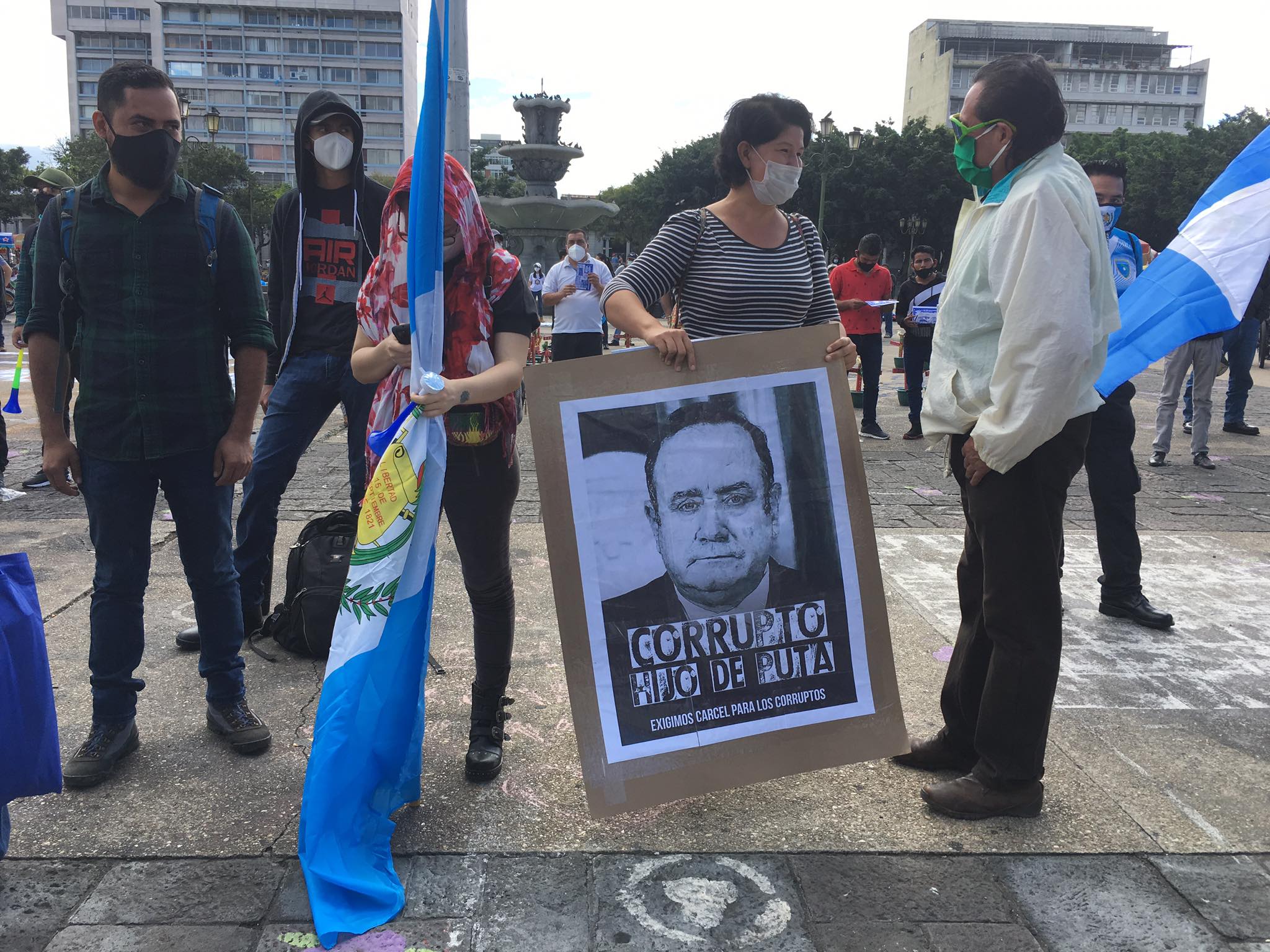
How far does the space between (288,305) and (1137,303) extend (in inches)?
130

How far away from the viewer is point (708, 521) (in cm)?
262

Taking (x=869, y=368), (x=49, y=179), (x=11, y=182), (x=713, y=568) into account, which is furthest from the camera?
(x=11, y=182)

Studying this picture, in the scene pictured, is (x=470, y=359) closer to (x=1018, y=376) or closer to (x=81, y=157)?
(x=1018, y=376)

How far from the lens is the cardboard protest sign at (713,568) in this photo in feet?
8.34

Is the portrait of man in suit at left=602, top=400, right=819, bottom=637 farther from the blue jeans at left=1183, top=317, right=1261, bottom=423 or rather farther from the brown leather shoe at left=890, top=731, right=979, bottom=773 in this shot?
the blue jeans at left=1183, top=317, right=1261, bottom=423

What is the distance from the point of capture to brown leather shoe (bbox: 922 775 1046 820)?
8.86 feet

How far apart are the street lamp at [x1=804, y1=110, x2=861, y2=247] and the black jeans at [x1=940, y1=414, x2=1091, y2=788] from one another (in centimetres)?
2516

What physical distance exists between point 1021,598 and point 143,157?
109 inches

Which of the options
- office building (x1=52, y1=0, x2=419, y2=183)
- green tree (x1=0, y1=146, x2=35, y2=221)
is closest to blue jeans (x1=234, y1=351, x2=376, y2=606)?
green tree (x1=0, y1=146, x2=35, y2=221)

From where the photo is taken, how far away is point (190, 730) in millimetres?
3201

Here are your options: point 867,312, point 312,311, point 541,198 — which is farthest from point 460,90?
point 541,198

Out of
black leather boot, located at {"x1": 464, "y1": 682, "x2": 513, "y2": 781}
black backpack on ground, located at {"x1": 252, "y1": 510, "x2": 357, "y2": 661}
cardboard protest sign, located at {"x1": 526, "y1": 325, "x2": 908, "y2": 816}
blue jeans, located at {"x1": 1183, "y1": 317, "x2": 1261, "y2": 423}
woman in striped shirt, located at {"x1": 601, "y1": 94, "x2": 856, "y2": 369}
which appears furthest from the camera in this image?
blue jeans, located at {"x1": 1183, "y1": 317, "x2": 1261, "y2": 423}

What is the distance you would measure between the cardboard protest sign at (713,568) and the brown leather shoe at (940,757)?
12.5 inches

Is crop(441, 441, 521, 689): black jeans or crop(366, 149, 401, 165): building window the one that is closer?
A: crop(441, 441, 521, 689): black jeans
